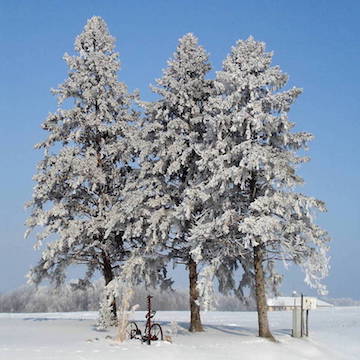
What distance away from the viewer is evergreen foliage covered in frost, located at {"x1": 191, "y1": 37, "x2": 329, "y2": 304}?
20.6 metres

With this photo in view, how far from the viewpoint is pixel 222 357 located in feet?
54.8

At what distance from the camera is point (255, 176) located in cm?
2167

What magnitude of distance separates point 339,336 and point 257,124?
35.0 feet

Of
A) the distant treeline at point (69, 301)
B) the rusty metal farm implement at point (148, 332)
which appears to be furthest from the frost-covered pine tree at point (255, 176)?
the distant treeline at point (69, 301)

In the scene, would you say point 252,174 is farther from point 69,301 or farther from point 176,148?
point 69,301

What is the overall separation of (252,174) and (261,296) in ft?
14.6

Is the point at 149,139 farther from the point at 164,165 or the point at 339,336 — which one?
the point at 339,336

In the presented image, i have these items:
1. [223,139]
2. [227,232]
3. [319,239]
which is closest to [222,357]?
[227,232]

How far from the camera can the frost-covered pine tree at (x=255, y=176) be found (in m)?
20.7

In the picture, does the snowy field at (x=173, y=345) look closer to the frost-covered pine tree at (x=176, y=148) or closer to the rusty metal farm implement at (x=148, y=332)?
the rusty metal farm implement at (x=148, y=332)

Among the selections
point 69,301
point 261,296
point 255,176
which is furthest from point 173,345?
point 69,301

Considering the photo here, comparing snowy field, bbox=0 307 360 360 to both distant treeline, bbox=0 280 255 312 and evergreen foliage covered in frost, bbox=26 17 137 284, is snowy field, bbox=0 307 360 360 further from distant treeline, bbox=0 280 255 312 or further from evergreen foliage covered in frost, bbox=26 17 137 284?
distant treeline, bbox=0 280 255 312

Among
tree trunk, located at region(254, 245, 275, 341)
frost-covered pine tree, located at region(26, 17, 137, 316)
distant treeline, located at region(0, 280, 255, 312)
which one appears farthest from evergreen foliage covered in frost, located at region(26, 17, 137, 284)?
distant treeline, located at region(0, 280, 255, 312)

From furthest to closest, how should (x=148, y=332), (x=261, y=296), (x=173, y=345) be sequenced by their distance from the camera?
(x=261, y=296), (x=148, y=332), (x=173, y=345)
